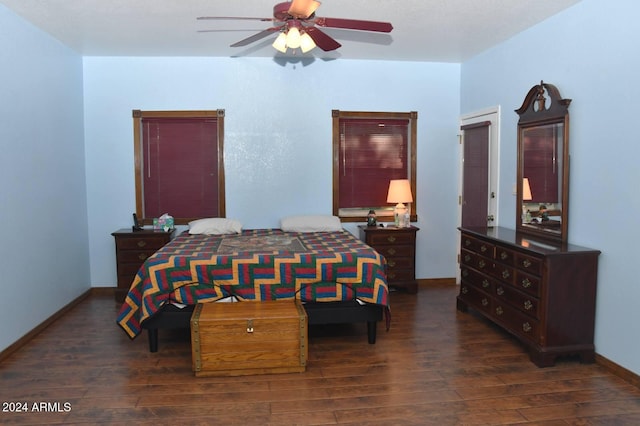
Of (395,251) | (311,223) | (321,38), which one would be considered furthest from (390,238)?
(321,38)

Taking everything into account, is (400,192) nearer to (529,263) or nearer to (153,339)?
(529,263)

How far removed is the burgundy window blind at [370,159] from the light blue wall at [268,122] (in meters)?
0.17

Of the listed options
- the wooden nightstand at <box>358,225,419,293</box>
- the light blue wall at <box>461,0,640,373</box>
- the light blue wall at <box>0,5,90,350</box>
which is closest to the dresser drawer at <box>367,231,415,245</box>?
the wooden nightstand at <box>358,225,419,293</box>

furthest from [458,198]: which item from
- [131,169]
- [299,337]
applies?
[131,169]

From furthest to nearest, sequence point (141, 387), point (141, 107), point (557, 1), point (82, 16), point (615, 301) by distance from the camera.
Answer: point (141, 107) < point (82, 16) < point (557, 1) < point (615, 301) < point (141, 387)

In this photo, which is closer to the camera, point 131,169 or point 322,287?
point 322,287

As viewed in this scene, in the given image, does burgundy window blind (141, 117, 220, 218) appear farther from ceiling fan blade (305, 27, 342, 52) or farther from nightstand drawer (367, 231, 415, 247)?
ceiling fan blade (305, 27, 342, 52)

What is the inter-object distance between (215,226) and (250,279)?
Result: 150 cm

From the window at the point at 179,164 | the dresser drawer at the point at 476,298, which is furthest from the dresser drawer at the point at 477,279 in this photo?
the window at the point at 179,164

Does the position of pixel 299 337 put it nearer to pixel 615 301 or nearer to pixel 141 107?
pixel 615 301

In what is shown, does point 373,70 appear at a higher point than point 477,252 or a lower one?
higher

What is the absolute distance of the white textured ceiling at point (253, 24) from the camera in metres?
3.54

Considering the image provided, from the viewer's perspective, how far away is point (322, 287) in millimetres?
3555

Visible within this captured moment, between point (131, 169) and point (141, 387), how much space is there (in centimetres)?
294
